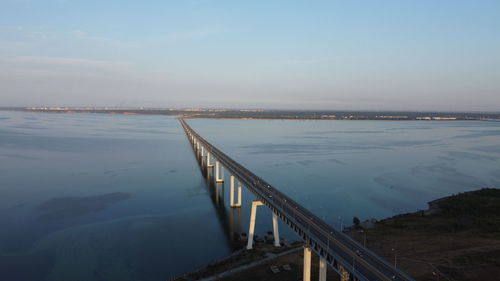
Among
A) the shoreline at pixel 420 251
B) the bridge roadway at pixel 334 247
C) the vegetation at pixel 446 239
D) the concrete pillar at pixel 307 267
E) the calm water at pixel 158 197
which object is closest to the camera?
the bridge roadway at pixel 334 247

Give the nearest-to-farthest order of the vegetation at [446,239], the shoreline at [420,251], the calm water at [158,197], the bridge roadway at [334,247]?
the bridge roadway at [334,247], the vegetation at [446,239], the shoreline at [420,251], the calm water at [158,197]

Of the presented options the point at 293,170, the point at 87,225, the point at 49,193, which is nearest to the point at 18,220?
the point at 87,225

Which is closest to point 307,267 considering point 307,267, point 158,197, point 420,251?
point 307,267

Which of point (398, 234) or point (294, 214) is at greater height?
point (294, 214)

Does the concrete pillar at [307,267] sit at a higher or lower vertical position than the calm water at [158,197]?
higher

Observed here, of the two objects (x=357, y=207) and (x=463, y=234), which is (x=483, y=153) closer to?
(x=357, y=207)

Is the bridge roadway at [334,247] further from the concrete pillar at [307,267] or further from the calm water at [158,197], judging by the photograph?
the calm water at [158,197]

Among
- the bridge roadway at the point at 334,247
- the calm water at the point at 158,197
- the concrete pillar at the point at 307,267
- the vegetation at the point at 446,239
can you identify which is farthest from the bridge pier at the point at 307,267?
the calm water at the point at 158,197

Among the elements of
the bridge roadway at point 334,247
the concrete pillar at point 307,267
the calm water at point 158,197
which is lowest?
the calm water at point 158,197

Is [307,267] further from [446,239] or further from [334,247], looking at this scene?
[446,239]
